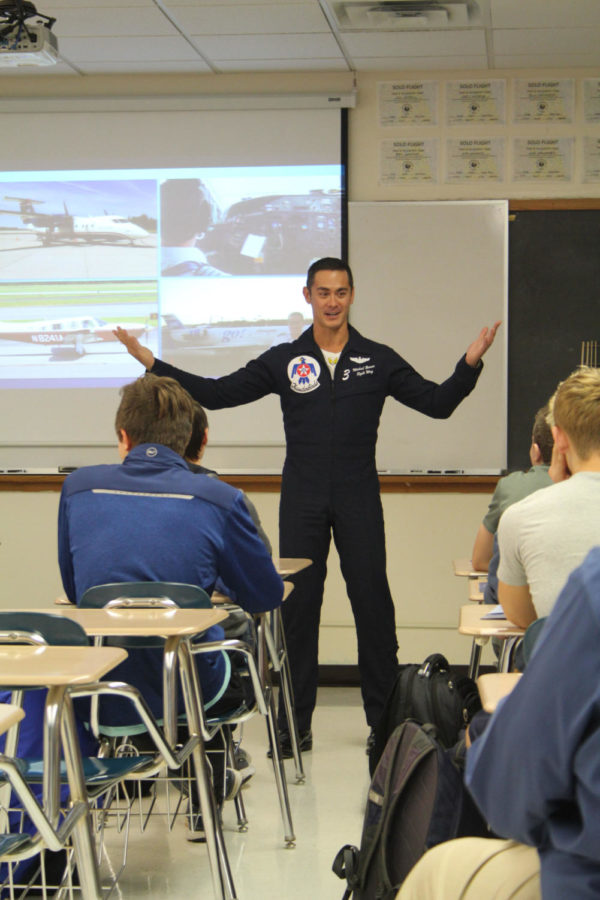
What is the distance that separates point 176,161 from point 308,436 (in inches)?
77.9

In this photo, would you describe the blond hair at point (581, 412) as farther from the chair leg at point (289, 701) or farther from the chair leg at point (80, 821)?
the chair leg at point (289, 701)

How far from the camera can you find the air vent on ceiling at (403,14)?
411cm

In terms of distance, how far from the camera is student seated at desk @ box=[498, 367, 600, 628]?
196 cm

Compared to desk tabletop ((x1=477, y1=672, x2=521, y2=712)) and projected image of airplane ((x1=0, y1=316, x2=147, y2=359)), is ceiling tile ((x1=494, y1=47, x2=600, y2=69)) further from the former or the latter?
desk tabletop ((x1=477, y1=672, x2=521, y2=712))

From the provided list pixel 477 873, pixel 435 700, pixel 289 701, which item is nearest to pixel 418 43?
pixel 289 701

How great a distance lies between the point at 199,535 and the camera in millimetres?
2449

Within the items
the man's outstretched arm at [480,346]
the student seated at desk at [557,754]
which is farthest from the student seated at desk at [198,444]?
the student seated at desk at [557,754]

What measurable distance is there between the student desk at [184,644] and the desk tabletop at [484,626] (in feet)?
1.73

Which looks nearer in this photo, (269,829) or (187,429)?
(187,429)

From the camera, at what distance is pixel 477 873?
1162mm

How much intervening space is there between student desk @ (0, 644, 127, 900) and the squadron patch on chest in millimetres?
2106

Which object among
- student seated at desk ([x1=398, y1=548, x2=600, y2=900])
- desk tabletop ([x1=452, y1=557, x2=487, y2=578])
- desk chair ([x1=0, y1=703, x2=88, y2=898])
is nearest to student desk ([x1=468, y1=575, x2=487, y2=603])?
desk tabletop ([x1=452, y1=557, x2=487, y2=578])

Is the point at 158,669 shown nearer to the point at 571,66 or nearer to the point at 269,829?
the point at 269,829

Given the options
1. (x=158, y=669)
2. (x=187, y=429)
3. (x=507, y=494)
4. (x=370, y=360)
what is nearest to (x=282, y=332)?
(x=370, y=360)
